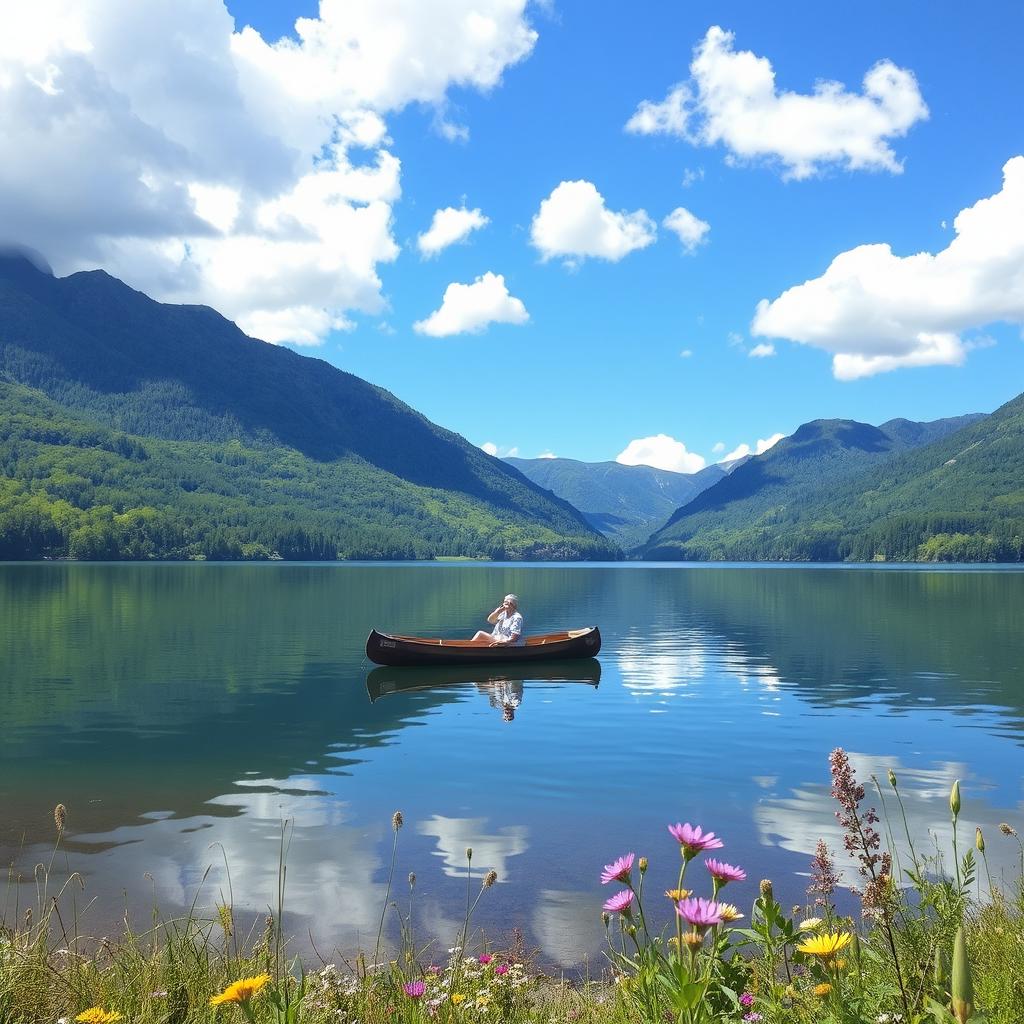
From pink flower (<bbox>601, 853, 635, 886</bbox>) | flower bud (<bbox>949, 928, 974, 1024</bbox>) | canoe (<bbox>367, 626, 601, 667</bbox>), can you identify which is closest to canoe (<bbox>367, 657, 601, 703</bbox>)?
canoe (<bbox>367, 626, 601, 667</bbox>)

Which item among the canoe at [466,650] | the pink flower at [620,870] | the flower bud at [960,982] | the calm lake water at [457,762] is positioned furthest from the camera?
the canoe at [466,650]

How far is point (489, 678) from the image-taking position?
38.5 meters

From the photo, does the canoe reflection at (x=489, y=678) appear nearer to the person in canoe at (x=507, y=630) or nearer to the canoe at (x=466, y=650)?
the canoe at (x=466, y=650)

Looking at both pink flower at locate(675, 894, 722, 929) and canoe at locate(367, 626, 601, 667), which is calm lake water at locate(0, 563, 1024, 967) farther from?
pink flower at locate(675, 894, 722, 929)

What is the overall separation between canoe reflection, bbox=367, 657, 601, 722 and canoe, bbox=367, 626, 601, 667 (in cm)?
50

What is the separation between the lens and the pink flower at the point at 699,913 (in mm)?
3598

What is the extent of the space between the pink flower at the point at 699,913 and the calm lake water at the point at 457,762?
24.3 ft

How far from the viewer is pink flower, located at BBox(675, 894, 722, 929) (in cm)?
360

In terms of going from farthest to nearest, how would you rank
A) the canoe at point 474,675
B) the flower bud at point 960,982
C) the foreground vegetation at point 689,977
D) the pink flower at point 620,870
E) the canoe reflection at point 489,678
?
the canoe at point 474,675
the canoe reflection at point 489,678
the pink flower at point 620,870
the foreground vegetation at point 689,977
the flower bud at point 960,982

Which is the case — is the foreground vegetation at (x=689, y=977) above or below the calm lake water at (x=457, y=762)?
above

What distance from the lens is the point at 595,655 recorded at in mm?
42469

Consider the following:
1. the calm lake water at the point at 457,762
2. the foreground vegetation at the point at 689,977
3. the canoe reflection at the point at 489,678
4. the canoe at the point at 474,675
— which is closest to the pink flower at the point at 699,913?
the foreground vegetation at the point at 689,977

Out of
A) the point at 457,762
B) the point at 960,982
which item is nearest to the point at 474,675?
the point at 457,762

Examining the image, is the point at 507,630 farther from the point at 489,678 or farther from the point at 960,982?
the point at 960,982
